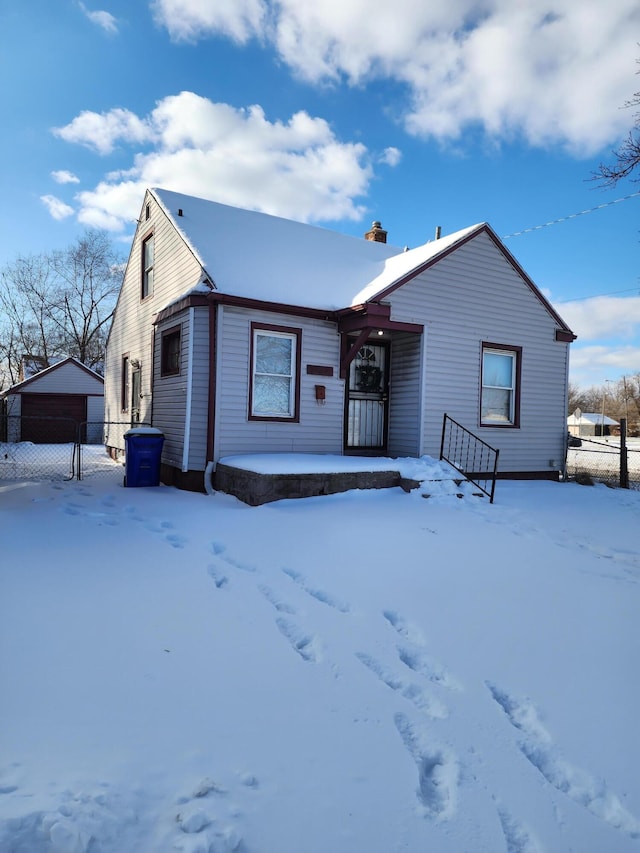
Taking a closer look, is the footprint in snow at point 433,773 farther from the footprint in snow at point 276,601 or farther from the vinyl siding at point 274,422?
the vinyl siding at point 274,422

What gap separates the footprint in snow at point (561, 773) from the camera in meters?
2.03

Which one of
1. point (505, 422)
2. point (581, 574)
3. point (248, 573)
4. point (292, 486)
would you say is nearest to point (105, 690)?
point (248, 573)

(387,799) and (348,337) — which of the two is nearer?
(387,799)

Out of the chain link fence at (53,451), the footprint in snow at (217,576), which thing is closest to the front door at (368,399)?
the chain link fence at (53,451)

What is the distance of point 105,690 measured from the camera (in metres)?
2.67

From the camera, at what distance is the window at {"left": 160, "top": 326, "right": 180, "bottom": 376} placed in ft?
34.9

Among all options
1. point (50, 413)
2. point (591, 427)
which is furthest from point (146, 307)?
point (591, 427)

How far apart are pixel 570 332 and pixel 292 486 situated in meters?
8.23

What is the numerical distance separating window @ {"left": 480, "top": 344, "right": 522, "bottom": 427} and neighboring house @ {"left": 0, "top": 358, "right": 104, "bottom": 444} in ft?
64.3

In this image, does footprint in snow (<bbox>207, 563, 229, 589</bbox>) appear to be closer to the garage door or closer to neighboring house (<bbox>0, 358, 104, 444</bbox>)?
neighboring house (<bbox>0, 358, 104, 444</bbox>)

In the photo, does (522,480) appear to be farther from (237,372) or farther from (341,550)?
(341,550)

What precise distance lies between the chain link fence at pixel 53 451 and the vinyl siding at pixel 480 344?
21.6ft

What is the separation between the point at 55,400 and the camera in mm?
24641

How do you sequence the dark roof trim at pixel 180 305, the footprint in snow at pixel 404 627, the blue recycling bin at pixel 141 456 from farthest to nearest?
1. the blue recycling bin at pixel 141 456
2. the dark roof trim at pixel 180 305
3. the footprint in snow at pixel 404 627
